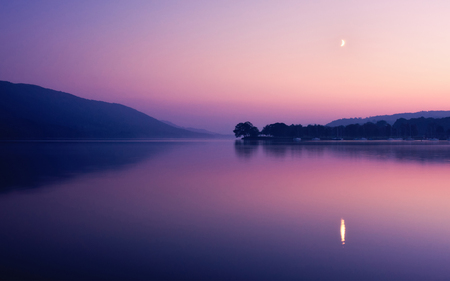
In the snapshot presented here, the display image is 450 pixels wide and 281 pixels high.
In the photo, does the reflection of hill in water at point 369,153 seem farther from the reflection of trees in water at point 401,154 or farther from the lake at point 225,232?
the lake at point 225,232

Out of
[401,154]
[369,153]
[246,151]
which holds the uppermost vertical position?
[246,151]

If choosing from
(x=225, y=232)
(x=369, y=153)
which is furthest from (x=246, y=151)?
Result: (x=225, y=232)

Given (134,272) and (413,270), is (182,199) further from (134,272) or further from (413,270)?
(413,270)

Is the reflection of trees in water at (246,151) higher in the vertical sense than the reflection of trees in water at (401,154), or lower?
higher

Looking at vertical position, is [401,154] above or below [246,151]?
below

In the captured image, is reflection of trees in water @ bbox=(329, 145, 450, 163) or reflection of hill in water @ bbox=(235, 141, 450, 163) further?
reflection of hill in water @ bbox=(235, 141, 450, 163)

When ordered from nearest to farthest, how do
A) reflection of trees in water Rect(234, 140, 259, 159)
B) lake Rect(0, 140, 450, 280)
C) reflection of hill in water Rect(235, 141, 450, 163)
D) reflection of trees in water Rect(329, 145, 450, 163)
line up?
1. lake Rect(0, 140, 450, 280)
2. reflection of trees in water Rect(329, 145, 450, 163)
3. reflection of hill in water Rect(235, 141, 450, 163)
4. reflection of trees in water Rect(234, 140, 259, 159)

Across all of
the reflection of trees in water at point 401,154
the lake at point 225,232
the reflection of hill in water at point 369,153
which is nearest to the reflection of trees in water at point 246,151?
the reflection of hill in water at point 369,153

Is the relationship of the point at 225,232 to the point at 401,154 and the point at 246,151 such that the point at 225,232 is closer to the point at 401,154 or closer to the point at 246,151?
the point at 401,154

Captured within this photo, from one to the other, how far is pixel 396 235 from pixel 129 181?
1967 centimetres

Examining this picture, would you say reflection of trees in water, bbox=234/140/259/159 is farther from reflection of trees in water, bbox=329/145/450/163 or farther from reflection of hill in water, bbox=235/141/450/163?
reflection of trees in water, bbox=329/145/450/163

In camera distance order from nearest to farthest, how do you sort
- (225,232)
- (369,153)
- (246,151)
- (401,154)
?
1. (225,232)
2. (401,154)
3. (369,153)
4. (246,151)

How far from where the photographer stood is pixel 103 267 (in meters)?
8.21

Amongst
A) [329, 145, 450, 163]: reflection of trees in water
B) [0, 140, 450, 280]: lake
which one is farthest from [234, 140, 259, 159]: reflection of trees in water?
[0, 140, 450, 280]: lake
